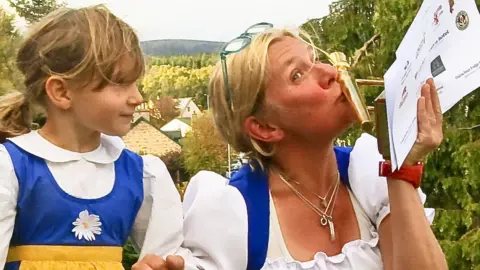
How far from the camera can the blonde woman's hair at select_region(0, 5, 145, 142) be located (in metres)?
1.57

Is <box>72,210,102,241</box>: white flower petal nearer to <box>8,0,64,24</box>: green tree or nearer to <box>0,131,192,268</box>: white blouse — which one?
<box>0,131,192,268</box>: white blouse

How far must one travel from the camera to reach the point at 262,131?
5.57 feet

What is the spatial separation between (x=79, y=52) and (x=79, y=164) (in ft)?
0.73

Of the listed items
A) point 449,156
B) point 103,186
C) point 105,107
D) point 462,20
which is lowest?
point 449,156

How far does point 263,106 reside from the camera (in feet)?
5.50

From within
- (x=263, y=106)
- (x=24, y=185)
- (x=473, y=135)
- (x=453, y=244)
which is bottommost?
(x=453, y=244)

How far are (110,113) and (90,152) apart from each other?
0.11m

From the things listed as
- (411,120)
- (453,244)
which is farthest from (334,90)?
(453,244)

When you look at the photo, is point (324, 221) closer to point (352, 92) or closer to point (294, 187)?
point (294, 187)

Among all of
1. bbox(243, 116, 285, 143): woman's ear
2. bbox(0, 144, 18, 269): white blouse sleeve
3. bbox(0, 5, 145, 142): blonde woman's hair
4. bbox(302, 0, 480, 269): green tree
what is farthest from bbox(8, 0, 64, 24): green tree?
bbox(302, 0, 480, 269): green tree

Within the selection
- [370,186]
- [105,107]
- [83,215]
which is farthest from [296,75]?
[83,215]

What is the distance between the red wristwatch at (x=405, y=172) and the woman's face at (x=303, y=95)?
115 millimetres

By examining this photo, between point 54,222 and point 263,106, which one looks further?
point 263,106

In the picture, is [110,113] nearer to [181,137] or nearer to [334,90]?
[334,90]
